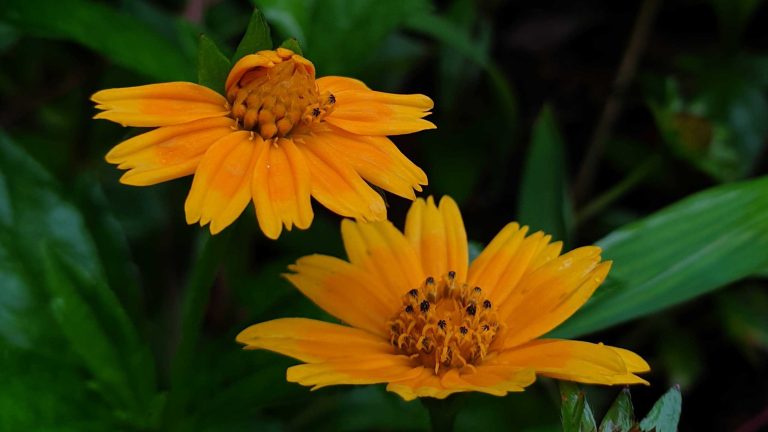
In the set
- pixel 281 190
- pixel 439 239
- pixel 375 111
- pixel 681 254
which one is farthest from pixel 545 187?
pixel 281 190

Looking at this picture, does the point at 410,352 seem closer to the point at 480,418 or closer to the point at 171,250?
the point at 480,418

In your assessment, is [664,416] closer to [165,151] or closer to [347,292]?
[347,292]

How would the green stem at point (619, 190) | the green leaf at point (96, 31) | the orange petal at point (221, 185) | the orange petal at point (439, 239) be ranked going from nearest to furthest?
the orange petal at point (221, 185) < the orange petal at point (439, 239) < the green leaf at point (96, 31) < the green stem at point (619, 190)

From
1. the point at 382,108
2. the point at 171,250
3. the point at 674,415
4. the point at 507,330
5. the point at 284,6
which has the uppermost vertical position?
the point at 284,6

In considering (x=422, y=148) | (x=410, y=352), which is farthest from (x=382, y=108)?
(x=422, y=148)

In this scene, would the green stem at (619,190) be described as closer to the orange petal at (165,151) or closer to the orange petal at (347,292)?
the orange petal at (347,292)

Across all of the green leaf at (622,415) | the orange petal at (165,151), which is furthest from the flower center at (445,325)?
the orange petal at (165,151)
